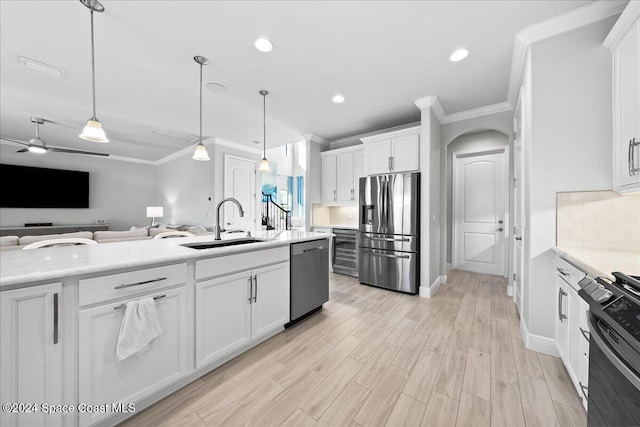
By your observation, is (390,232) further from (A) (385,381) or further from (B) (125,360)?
(B) (125,360)

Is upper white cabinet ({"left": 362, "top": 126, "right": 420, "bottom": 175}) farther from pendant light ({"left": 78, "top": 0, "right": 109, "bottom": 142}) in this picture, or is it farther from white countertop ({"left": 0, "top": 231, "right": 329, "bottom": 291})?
pendant light ({"left": 78, "top": 0, "right": 109, "bottom": 142})

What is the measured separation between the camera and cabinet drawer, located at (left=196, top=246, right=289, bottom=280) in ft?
5.38

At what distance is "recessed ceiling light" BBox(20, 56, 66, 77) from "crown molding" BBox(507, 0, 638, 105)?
15.5 ft

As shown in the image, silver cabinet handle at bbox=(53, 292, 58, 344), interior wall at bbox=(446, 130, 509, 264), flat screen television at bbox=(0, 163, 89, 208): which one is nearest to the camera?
silver cabinet handle at bbox=(53, 292, 58, 344)

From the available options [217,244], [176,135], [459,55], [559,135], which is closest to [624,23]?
[559,135]

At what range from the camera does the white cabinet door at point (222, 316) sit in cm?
162

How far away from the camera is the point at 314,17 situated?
1853 mm

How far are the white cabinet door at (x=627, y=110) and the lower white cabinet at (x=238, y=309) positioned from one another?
2.55 m

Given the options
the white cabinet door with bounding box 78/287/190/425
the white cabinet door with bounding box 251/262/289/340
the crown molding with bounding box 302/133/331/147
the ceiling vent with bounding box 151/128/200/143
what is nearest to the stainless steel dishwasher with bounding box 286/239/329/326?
the white cabinet door with bounding box 251/262/289/340

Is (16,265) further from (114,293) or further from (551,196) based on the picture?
(551,196)

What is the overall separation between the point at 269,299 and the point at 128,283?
3.63ft

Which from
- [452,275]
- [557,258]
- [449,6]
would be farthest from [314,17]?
[452,275]

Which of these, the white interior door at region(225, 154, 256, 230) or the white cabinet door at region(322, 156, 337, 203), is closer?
the white cabinet door at region(322, 156, 337, 203)

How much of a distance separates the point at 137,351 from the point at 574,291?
2641mm
